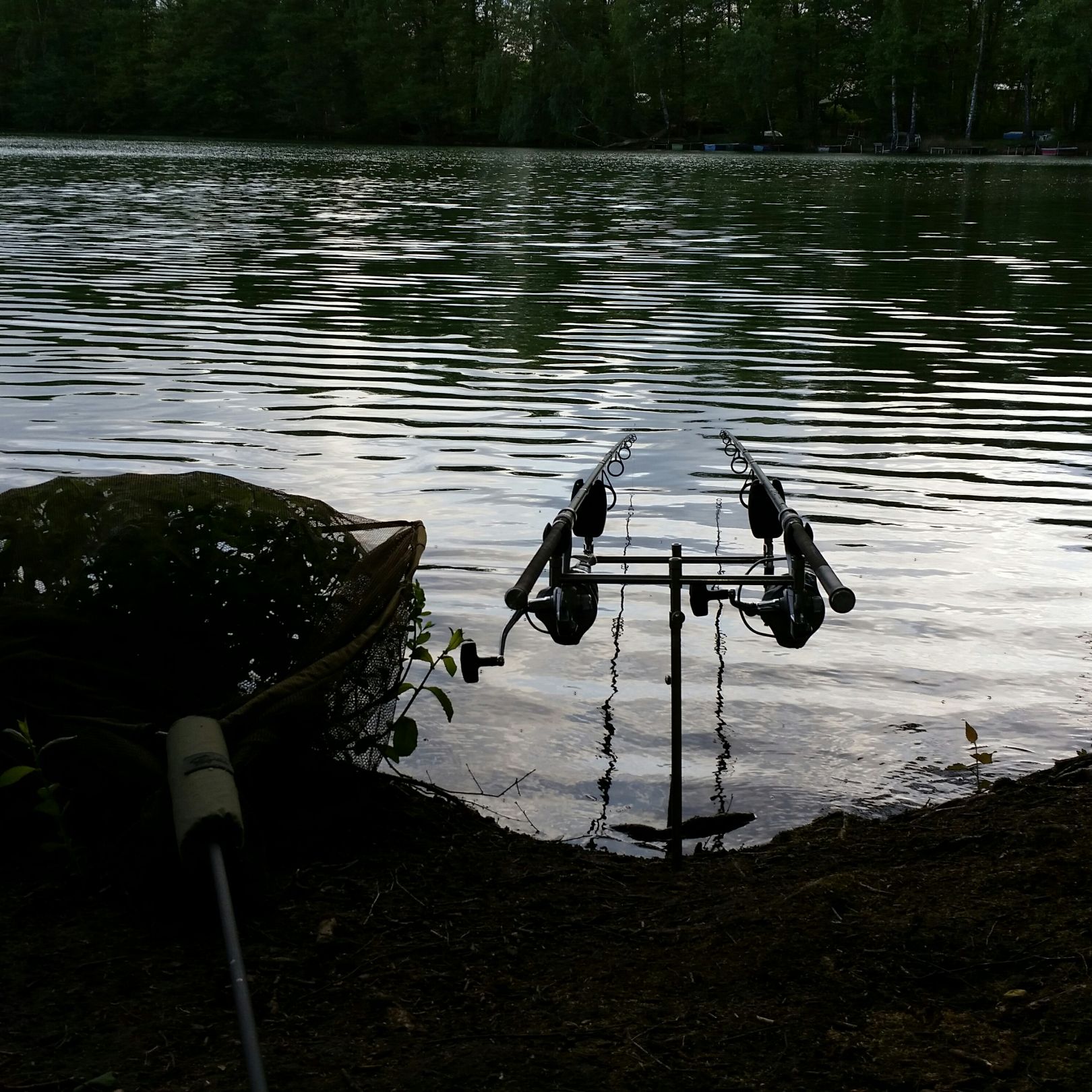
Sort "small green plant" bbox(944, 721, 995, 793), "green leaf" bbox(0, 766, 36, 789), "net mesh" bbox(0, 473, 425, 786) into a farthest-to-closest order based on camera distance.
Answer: "small green plant" bbox(944, 721, 995, 793), "net mesh" bbox(0, 473, 425, 786), "green leaf" bbox(0, 766, 36, 789)

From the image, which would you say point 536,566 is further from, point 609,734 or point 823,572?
point 609,734

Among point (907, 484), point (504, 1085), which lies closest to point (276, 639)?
point (504, 1085)

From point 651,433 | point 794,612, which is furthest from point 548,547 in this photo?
point 651,433

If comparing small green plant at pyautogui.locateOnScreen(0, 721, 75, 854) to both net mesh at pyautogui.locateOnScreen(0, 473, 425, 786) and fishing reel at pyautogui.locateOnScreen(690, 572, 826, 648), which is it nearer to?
net mesh at pyautogui.locateOnScreen(0, 473, 425, 786)

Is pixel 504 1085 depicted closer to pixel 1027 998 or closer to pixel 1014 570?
pixel 1027 998

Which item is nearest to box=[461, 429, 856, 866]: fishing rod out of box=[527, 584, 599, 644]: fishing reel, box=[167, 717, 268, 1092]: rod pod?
box=[527, 584, 599, 644]: fishing reel

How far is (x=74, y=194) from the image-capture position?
4656cm

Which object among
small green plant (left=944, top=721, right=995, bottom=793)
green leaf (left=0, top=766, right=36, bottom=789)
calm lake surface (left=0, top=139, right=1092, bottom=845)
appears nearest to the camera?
green leaf (left=0, top=766, right=36, bottom=789)

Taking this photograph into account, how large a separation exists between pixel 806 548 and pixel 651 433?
8.31 meters

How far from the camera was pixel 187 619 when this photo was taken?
178 inches

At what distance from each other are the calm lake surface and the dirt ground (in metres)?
1.25

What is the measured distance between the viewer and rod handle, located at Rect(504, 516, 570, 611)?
4137mm

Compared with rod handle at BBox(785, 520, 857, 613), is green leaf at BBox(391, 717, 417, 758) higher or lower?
lower

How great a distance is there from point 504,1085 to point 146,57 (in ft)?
545
